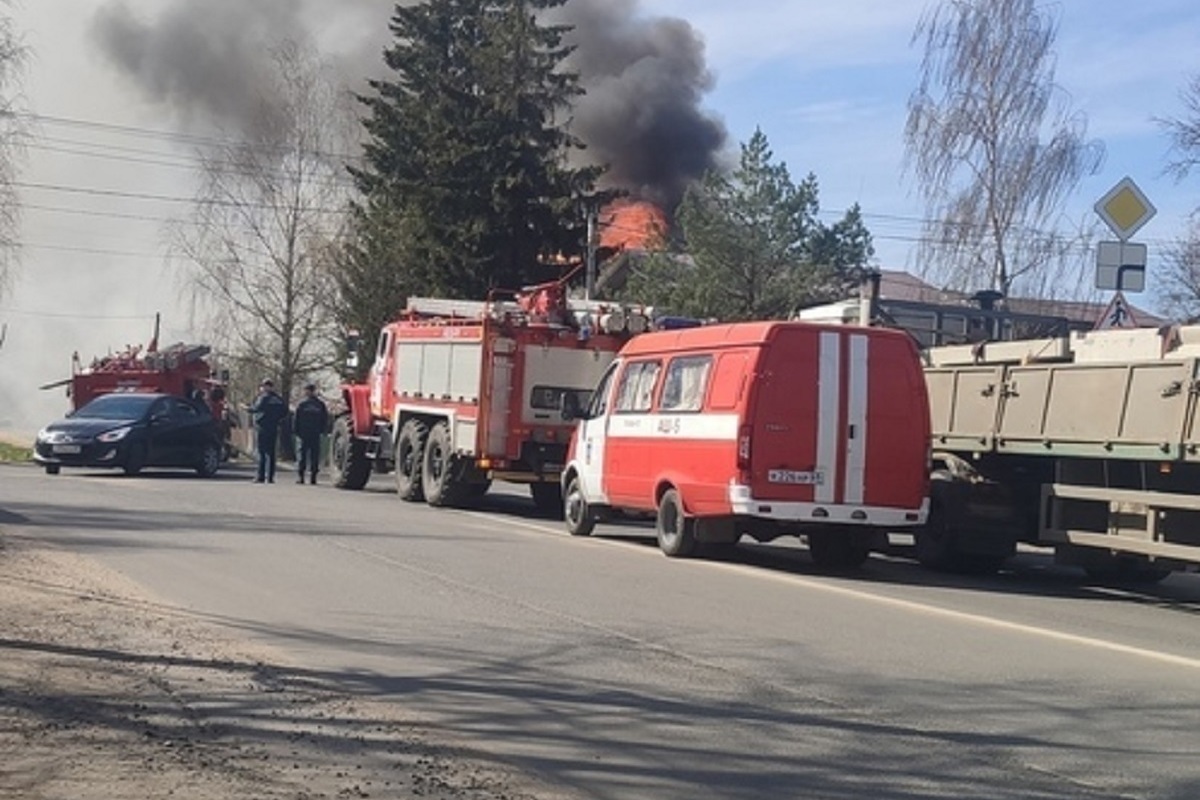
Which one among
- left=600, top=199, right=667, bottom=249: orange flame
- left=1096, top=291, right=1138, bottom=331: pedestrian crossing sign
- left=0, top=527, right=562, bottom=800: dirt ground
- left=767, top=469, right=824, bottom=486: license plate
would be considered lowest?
left=0, top=527, right=562, bottom=800: dirt ground

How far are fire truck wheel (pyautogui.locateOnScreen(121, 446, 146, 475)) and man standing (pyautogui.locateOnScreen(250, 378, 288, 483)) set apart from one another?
5.86ft

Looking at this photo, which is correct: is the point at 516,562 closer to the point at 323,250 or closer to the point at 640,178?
the point at 323,250

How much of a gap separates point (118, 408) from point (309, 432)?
303 cm

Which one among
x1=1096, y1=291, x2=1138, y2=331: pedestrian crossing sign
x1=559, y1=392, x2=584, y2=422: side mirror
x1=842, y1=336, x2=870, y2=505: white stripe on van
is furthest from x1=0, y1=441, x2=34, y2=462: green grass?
x1=1096, y1=291, x2=1138, y2=331: pedestrian crossing sign

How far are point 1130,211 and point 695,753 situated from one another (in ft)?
36.9

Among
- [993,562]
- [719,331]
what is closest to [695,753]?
[719,331]

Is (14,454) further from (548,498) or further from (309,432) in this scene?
(548,498)

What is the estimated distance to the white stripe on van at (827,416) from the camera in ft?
48.5

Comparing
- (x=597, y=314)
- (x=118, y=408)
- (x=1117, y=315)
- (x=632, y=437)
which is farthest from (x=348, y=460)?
(x=1117, y=315)

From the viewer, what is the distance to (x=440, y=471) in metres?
21.8

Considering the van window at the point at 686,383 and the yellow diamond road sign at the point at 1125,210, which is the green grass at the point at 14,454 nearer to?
the van window at the point at 686,383

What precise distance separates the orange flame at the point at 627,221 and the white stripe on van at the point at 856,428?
2953 centimetres

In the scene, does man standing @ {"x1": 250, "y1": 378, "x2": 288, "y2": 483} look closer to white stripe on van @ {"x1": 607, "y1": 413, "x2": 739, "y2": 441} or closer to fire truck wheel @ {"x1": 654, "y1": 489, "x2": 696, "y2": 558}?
white stripe on van @ {"x1": 607, "y1": 413, "x2": 739, "y2": 441}

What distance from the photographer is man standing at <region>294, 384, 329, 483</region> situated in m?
27.4
